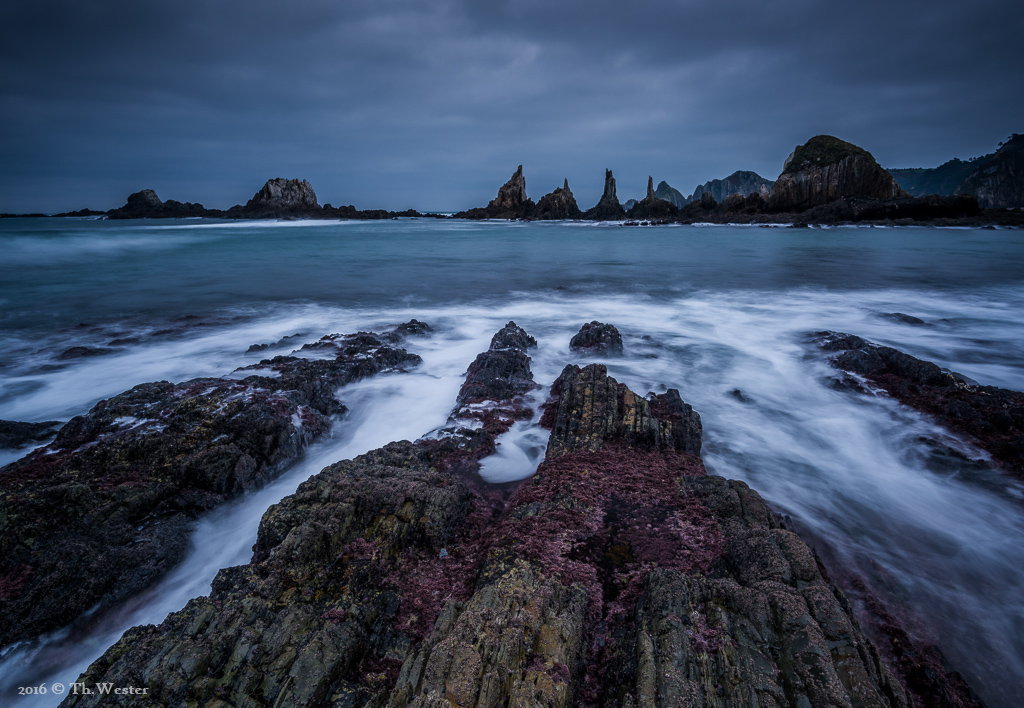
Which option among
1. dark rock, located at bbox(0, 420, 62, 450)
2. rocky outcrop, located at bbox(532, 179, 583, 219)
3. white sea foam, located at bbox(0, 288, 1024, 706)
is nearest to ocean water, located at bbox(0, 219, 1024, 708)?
white sea foam, located at bbox(0, 288, 1024, 706)

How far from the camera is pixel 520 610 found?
2.66 metres

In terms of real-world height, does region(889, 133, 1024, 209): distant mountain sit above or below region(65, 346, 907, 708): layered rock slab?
above

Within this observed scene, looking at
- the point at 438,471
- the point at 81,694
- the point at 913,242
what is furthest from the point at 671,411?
the point at 913,242

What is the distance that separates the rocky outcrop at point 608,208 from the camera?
92.7m

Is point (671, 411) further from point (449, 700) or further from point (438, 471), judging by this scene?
point (449, 700)

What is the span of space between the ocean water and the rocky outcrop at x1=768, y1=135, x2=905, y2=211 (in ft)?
164

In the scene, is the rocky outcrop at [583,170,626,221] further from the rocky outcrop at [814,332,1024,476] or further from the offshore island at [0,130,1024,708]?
the offshore island at [0,130,1024,708]

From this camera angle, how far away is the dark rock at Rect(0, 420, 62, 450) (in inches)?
204

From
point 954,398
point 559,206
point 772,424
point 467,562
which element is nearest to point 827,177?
point 559,206


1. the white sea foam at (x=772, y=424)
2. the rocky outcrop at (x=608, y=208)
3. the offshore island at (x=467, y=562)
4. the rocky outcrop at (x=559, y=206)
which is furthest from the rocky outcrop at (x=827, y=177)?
the offshore island at (x=467, y=562)

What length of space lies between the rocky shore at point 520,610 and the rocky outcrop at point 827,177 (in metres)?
80.0

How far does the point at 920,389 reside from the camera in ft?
21.1

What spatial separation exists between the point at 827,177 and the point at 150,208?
486 ft

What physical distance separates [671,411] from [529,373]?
2623 mm
